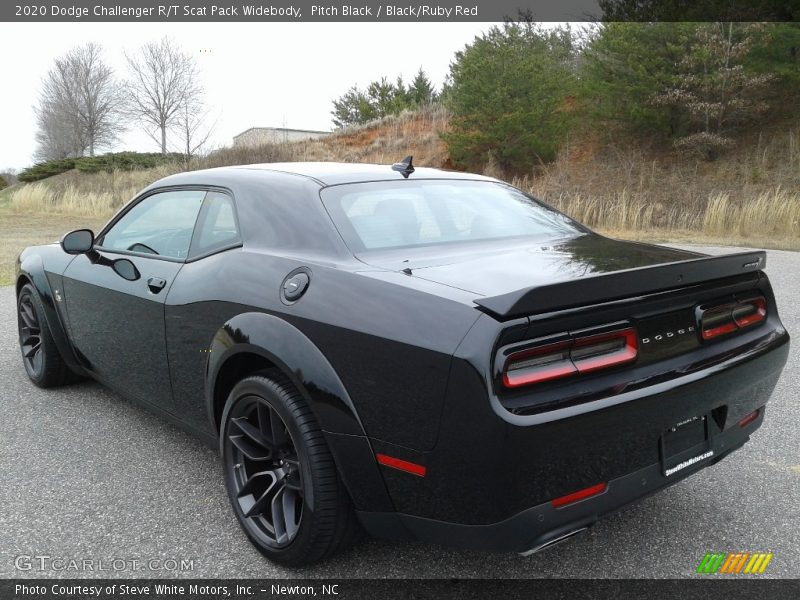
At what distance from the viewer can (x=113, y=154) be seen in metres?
39.8

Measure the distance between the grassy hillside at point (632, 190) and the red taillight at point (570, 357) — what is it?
11.4 metres

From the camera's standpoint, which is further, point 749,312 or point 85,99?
point 85,99

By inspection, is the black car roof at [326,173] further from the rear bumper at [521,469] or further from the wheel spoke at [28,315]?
the wheel spoke at [28,315]

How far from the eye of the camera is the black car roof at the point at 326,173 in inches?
118

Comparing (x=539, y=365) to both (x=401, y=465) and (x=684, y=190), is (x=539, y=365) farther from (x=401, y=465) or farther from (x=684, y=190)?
(x=684, y=190)

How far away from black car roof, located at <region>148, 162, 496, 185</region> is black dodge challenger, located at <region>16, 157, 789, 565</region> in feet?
0.07

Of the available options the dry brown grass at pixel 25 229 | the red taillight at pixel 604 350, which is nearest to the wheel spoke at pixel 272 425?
the red taillight at pixel 604 350

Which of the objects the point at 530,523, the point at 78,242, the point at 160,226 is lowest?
the point at 530,523

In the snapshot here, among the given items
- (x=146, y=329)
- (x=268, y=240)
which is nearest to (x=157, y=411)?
(x=146, y=329)

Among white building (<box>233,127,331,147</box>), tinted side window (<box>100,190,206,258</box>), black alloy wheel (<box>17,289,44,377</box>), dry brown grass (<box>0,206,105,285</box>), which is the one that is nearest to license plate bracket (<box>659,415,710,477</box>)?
tinted side window (<box>100,190,206,258</box>)

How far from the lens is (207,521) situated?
2.77 metres

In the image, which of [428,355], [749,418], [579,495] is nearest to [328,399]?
[428,355]

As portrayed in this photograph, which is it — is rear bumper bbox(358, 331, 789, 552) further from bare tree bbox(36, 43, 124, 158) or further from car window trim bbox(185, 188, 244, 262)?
bare tree bbox(36, 43, 124, 158)

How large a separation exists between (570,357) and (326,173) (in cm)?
156
